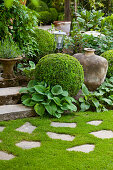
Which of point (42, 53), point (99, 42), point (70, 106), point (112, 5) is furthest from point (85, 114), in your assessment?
point (112, 5)

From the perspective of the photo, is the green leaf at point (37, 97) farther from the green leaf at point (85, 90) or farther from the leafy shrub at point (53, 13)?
the leafy shrub at point (53, 13)

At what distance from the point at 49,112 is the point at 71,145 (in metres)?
0.96

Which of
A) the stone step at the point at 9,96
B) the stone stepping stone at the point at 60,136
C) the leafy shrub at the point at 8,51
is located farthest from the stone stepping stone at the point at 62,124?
the leafy shrub at the point at 8,51

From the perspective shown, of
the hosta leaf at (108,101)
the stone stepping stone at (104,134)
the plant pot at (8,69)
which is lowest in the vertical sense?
the stone stepping stone at (104,134)

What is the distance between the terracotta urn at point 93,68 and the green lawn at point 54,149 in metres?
1.13

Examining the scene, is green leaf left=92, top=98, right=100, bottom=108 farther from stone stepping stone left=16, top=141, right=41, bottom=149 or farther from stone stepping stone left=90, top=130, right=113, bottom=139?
stone stepping stone left=16, top=141, right=41, bottom=149

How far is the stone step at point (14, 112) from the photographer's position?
12.9 feet

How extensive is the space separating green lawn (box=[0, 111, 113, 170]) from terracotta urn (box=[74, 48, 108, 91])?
1.13 meters

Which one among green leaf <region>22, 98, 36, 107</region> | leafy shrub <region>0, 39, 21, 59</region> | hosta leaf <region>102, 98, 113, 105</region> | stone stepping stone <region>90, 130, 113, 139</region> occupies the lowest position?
stone stepping stone <region>90, 130, 113, 139</region>

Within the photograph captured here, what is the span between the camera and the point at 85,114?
433 centimetres

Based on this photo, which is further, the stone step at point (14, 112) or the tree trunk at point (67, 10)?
the tree trunk at point (67, 10)

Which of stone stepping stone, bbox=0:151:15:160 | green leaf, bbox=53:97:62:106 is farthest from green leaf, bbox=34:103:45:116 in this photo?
stone stepping stone, bbox=0:151:15:160

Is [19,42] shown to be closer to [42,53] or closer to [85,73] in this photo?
[42,53]

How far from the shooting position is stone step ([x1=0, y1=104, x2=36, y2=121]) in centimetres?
393
